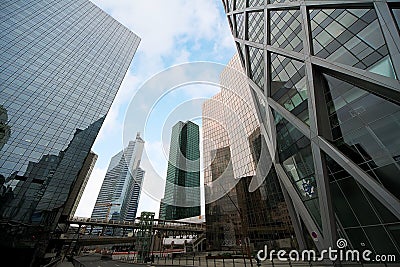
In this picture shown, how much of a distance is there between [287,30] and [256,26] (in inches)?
289

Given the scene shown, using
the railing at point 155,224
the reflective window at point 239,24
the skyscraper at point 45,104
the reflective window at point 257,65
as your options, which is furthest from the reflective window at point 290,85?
the railing at point 155,224

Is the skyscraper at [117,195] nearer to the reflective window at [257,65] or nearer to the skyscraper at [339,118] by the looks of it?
the reflective window at [257,65]

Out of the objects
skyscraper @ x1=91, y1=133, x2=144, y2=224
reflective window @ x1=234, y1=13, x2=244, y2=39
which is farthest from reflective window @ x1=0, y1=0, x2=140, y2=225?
skyscraper @ x1=91, y1=133, x2=144, y2=224

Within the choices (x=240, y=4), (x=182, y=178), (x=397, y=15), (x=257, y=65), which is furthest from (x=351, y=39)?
(x=240, y=4)

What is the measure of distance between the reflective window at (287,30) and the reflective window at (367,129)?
507 cm

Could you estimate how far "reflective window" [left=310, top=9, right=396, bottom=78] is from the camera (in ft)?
37.5

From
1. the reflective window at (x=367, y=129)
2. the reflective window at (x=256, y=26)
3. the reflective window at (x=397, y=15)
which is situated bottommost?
the reflective window at (x=367, y=129)

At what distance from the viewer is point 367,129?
464 inches

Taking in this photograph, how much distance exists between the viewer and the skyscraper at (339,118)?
418 inches

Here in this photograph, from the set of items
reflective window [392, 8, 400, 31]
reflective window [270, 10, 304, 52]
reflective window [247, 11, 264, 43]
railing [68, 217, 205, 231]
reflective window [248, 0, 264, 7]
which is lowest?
reflective window [392, 8, 400, 31]

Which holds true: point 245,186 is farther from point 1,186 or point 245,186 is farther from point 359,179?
point 1,186

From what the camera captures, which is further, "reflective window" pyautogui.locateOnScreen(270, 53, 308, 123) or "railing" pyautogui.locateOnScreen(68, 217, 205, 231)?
→ "railing" pyautogui.locateOnScreen(68, 217, 205, 231)

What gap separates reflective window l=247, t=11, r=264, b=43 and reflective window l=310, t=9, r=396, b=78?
770 cm

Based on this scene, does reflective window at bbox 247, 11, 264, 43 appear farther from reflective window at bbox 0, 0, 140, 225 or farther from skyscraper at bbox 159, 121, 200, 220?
reflective window at bbox 0, 0, 140, 225
